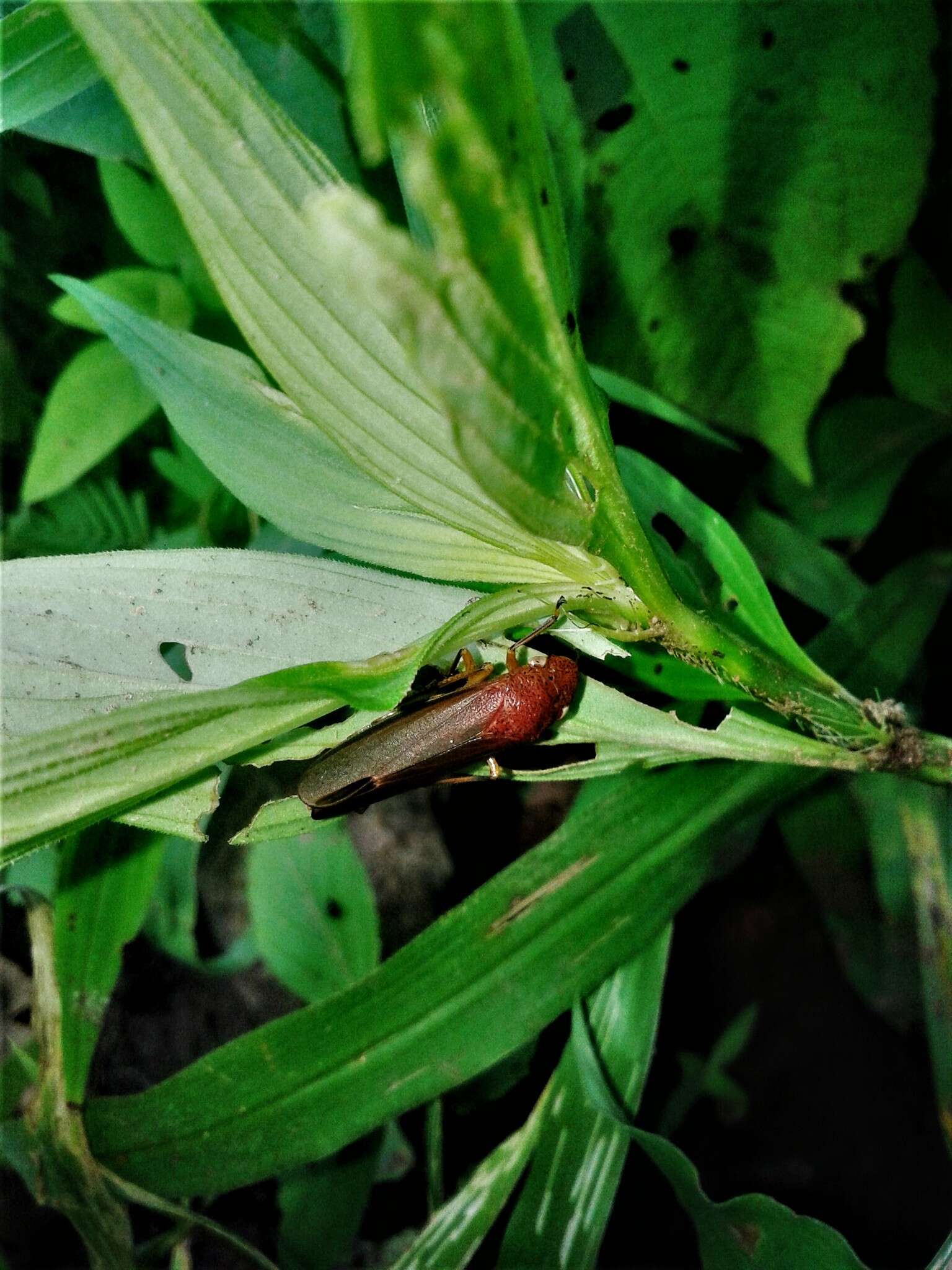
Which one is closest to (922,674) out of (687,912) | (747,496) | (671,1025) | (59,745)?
(747,496)

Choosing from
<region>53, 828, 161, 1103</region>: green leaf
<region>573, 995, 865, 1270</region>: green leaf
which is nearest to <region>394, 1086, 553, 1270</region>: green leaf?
<region>573, 995, 865, 1270</region>: green leaf

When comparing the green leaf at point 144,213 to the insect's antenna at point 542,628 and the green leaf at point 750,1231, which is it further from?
the green leaf at point 750,1231

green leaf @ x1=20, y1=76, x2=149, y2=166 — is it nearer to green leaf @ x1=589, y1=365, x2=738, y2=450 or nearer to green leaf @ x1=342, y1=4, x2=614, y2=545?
green leaf @ x1=589, y1=365, x2=738, y2=450

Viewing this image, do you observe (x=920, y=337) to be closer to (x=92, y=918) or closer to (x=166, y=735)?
(x=166, y=735)

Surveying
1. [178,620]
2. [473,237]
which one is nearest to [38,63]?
[178,620]

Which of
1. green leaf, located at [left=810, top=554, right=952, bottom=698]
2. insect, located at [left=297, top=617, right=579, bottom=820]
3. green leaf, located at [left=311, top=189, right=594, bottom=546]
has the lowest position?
green leaf, located at [left=810, top=554, right=952, bottom=698]

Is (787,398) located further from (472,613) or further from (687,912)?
(687,912)

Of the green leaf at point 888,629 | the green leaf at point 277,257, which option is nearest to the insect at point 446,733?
the green leaf at point 277,257

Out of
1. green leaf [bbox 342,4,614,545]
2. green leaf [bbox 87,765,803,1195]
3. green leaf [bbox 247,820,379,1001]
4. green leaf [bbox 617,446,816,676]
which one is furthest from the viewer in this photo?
green leaf [bbox 247,820,379,1001]
